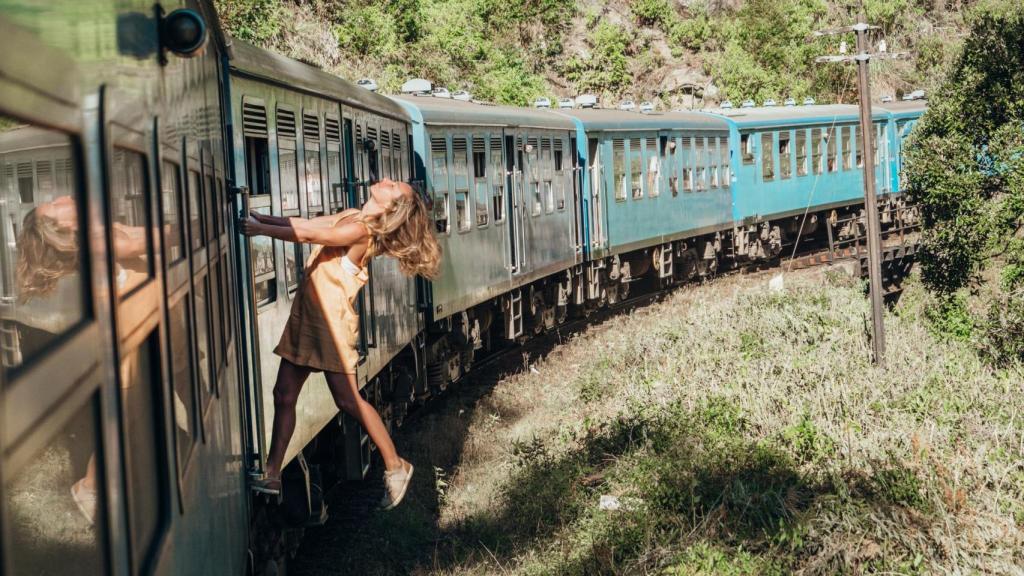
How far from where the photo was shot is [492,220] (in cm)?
1483

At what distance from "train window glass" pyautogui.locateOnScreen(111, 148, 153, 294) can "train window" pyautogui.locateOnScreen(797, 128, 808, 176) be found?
25.4 m

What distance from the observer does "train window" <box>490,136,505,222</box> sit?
1483cm

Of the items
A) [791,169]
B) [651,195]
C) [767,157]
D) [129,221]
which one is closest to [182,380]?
[129,221]

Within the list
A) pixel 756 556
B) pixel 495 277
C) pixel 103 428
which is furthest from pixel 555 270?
pixel 103 428

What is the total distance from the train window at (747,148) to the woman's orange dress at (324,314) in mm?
20775

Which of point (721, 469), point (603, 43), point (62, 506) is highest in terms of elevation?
point (603, 43)

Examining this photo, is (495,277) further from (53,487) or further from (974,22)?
(53,487)

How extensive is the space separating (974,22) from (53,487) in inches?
838

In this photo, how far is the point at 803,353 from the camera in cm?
1454

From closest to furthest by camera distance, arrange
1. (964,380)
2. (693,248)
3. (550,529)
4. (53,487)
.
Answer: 1. (53,487)
2. (550,529)
3. (964,380)
4. (693,248)

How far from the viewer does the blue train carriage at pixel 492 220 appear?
42.4 feet

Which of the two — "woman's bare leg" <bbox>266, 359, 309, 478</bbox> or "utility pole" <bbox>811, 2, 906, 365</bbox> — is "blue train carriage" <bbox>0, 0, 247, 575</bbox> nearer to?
"woman's bare leg" <bbox>266, 359, 309, 478</bbox>

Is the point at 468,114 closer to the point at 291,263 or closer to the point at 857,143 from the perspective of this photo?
the point at 291,263

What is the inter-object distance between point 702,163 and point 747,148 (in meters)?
2.21
